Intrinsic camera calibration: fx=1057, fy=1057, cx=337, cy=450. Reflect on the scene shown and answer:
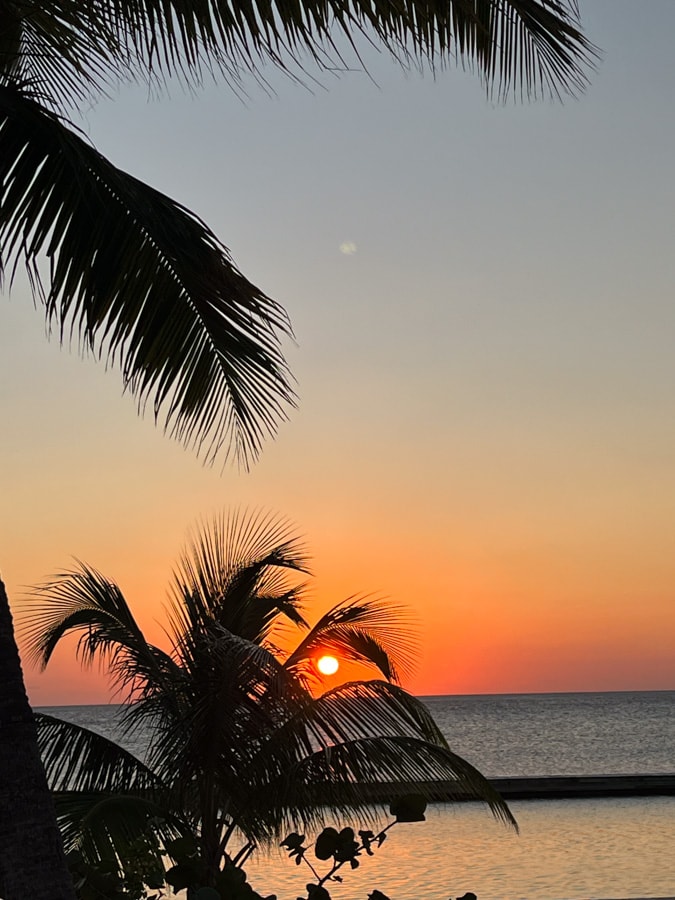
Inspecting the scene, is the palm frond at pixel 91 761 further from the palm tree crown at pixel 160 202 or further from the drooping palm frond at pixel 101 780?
the palm tree crown at pixel 160 202

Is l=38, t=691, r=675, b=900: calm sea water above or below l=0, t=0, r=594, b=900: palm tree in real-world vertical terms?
below

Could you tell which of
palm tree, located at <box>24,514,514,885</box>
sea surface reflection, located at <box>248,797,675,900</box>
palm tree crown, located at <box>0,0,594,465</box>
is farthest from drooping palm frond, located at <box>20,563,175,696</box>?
sea surface reflection, located at <box>248,797,675,900</box>

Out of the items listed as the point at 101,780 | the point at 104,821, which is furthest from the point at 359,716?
the point at 101,780

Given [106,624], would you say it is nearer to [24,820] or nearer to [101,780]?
[101,780]

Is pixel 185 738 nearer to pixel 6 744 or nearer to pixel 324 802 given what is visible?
pixel 324 802

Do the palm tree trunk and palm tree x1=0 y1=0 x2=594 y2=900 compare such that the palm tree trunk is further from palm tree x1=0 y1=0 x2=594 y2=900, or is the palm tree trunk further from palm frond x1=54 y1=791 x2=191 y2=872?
palm frond x1=54 y1=791 x2=191 y2=872

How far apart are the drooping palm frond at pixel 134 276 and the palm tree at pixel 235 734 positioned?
2.40 metres

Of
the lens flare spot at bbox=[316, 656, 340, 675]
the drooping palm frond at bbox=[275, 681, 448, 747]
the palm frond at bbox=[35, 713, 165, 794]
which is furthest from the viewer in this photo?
the lens flare spot at bbox=[316, 656, 340, 675]

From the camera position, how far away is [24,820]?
2.41 metres

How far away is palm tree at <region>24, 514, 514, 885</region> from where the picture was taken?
261 inches

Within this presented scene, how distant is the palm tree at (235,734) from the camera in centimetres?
662

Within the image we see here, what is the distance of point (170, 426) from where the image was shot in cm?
412

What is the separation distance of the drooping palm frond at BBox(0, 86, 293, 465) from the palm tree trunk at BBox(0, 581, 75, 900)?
1.64 meters

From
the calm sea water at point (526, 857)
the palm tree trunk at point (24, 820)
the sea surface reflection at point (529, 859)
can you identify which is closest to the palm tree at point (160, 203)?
the palm tree trunk at point (24, 820)
